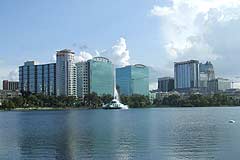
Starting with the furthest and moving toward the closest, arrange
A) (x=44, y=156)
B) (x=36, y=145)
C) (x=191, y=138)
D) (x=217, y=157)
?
(x=191, y=138) < (x=36, y=145) < (x=44, y=156) < (x=217, y=157)

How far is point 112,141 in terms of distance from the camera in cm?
4834

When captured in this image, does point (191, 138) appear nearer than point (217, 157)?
No

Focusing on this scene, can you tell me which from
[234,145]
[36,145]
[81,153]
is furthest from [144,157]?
[36,145]

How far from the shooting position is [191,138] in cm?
5097

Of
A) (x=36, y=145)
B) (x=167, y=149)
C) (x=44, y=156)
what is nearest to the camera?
(x=44, y=156)

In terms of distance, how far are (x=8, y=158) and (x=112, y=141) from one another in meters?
14.0

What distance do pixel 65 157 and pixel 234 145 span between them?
17484 millimetres

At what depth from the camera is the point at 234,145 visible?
142 ft

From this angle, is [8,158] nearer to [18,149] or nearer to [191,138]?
[18,149]

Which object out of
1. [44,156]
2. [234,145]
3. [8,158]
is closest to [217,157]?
[234,145]

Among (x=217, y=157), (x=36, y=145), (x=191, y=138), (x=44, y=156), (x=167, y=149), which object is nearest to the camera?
(x=217, y=157)

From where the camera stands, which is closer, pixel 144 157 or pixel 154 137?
pixel 144 157

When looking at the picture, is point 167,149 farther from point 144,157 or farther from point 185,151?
point 144,157

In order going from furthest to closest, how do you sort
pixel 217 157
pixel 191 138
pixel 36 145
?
pixel 191 138, pixel 36 145, pixel 217 157
